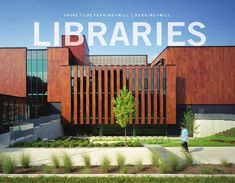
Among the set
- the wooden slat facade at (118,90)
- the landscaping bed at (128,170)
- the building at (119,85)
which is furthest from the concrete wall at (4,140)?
the wooden slat facade at (118,90)

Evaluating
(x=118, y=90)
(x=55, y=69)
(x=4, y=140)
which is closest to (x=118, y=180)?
(x=4, y=140)

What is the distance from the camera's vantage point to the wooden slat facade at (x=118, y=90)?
33.3 meters

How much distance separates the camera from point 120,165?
32.5ft

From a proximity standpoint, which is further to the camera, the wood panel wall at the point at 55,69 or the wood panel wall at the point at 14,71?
the wood panel wall at the point at 14,71

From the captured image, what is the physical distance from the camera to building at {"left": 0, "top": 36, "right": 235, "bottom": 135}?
33.5m

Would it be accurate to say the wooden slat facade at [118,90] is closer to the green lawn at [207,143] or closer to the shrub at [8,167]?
the green lawn at [207,143]

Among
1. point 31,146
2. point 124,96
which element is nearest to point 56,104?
point 124,96

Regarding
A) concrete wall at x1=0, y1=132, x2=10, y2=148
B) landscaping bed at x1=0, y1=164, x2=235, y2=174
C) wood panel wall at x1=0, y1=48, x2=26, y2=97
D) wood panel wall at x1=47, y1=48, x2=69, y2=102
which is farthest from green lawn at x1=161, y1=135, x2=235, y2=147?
wood panel wall at x1=0, y1=48, x2=26, y2=97

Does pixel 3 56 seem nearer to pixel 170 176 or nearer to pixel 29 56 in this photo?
pixel 29 56

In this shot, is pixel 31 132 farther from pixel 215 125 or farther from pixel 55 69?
pixel 215 125

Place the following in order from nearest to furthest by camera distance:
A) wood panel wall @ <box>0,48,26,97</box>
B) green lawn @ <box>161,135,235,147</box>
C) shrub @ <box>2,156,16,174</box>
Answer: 1. shrub @ <box>2,156,16,174</box>
2. green lawn @ <box>161,135,235,147</box>
3. wood panel wall @ <box>0,48,26,97</box>

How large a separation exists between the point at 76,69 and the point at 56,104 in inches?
286

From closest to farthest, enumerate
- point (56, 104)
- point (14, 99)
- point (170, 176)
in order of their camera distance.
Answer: point (170, 176), point (14, 99), point (56, 104)

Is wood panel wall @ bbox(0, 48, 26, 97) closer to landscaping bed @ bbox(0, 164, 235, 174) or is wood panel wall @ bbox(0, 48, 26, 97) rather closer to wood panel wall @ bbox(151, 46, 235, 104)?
wood panel wall @ bbox(151, 46, 235, 104)
